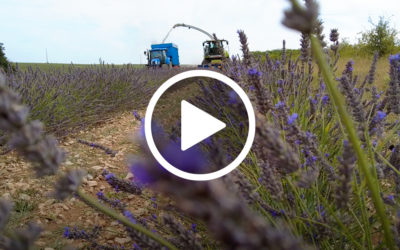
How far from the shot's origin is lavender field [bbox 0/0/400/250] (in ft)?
1.20

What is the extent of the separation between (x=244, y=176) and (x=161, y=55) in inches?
644

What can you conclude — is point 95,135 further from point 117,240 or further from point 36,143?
point 36,143

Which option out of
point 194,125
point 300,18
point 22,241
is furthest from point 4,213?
point 194,125

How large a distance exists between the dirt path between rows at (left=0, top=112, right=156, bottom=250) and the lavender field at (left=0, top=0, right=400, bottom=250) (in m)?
0.01

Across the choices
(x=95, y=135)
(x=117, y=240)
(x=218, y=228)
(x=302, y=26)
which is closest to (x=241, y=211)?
(x=218, y=228)

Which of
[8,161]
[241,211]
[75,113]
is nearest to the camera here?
[241,211]

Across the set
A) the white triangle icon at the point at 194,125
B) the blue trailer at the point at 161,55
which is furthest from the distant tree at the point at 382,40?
the white triangle icon at the point at 194,125

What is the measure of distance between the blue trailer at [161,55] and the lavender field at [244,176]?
463 inches

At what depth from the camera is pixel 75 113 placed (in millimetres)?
4320

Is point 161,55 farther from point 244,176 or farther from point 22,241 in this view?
point 22,241

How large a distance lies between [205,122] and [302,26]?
31.6 inches

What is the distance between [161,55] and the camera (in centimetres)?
1711

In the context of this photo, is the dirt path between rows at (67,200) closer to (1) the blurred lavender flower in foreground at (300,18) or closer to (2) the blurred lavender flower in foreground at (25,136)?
(2) the blurred lavender flower in foreground at (25,136)

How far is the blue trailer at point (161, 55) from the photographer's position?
16.2 m
